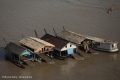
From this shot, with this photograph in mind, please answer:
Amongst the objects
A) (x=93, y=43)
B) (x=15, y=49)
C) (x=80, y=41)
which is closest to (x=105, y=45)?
(x=93, y=43)

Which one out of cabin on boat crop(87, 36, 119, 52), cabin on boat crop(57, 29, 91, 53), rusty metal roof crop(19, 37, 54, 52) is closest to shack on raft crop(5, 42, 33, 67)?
rusty metal roof crop(19, 37, 54, 52)

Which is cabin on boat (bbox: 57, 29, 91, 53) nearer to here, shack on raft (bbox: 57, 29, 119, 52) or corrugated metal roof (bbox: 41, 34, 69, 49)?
shack on raft (bbox: 57, 29, 119, 52)

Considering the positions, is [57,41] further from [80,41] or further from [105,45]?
[105,45]

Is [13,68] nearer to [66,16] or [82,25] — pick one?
[82,25]

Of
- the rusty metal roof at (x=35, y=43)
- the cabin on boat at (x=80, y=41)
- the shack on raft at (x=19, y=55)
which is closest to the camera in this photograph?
the shack on raft at (x=19, y=55)

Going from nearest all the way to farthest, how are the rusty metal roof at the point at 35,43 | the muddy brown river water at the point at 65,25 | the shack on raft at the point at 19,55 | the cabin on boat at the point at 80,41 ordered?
1. the muddy brown river water at the point at 65,25
2. the shack on raft at the point at 19,55
3. the rusty metal roof at the point at 35,43
4. the cabin on boat at the point at 80,41

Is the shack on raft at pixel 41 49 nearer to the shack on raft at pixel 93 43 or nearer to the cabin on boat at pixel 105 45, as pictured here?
the shack on raft at pixel 93 43

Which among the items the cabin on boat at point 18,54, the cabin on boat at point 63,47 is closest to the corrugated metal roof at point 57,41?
the cabin on boat at point 63,47
